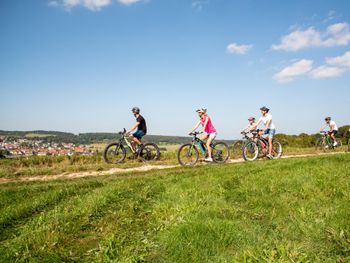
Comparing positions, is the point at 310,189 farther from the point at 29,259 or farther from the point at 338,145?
the point at 338,145

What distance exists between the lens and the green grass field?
3793 mm

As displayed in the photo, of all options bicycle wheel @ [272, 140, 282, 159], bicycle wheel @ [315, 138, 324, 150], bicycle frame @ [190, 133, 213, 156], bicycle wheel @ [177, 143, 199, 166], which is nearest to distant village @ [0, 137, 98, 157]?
bicycle wheel @ [177, 143, 199, 166]

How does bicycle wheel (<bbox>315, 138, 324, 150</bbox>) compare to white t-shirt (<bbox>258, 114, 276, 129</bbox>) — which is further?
bicycle wheel (<bbox>315, 138, 324, 150</bbox>)

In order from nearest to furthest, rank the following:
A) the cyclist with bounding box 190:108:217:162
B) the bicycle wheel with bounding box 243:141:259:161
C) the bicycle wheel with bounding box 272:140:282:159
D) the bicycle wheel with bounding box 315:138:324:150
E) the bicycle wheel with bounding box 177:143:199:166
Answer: the cyclist with bounding box 190:108:217:162 < the bicycle wheel with bounding box 177:143:199:166 < the bicycle wheel with bounding box 243:141:259:161 < the bicycle wheel with bounding box 272:140:282:159 < the bicycle wheel with bounding box 315:138:324:150

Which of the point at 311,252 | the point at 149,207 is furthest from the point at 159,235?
the point at 311,252

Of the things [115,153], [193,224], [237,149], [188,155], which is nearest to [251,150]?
[237,149]

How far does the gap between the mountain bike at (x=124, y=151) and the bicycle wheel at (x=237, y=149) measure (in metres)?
5.04

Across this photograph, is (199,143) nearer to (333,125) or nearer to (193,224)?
(193,224)

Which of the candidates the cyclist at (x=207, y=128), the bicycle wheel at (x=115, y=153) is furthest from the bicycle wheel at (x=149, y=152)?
the cyclist at (x=207, y=128)

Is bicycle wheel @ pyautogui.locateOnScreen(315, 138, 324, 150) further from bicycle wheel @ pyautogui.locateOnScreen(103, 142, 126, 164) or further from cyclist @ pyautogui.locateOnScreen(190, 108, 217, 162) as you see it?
bicycle wheel @ pyautogui.locateOnScreen(103, 142, 126, 164)

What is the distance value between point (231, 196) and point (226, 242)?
2.63 meters

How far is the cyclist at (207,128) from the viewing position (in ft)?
49.3

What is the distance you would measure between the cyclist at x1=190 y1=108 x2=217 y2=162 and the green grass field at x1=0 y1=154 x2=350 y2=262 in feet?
24.9

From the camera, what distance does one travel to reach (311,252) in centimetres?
353
